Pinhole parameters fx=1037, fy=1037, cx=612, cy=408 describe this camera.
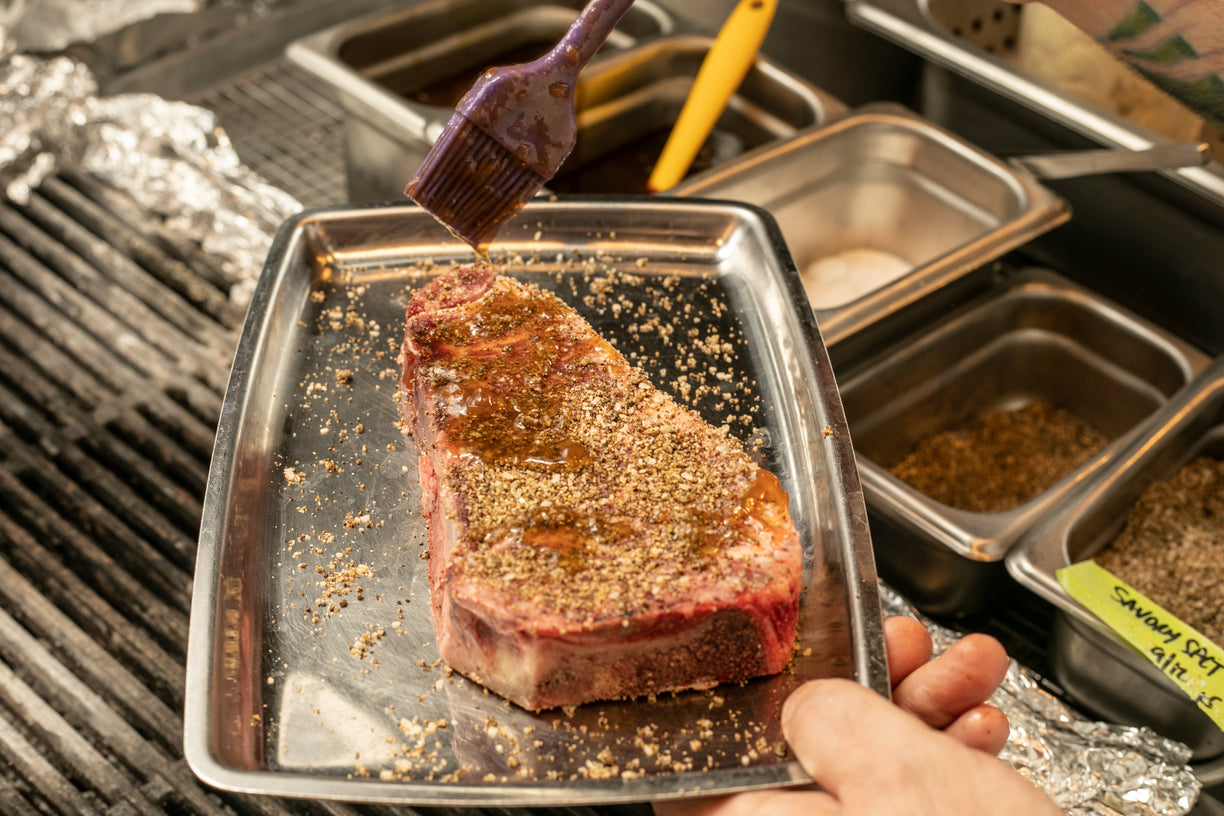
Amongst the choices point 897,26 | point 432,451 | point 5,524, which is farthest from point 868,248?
point 5,524

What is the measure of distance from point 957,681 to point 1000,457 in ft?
3.23

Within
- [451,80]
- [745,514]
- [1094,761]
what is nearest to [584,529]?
[745,514]

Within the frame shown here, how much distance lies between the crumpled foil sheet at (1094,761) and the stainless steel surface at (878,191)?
0.97m

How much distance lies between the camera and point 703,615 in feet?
3.88

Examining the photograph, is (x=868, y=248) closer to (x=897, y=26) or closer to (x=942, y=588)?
(x=897, y=26)

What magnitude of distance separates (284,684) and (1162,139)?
1938 mm

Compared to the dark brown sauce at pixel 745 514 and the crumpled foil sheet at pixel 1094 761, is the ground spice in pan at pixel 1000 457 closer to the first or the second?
the crumpled foil sheet at pixel 1094 761

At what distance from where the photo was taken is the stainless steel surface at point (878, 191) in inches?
88.2

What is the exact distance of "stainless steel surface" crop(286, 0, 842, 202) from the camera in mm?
2445

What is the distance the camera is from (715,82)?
2348mm

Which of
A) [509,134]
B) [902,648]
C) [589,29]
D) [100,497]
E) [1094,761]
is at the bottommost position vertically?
[100,497]

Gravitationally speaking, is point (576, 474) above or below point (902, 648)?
above

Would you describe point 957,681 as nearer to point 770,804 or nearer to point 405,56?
point 770,804

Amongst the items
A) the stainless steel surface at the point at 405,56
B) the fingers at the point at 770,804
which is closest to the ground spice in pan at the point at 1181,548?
the fingers at the point at 770,804
